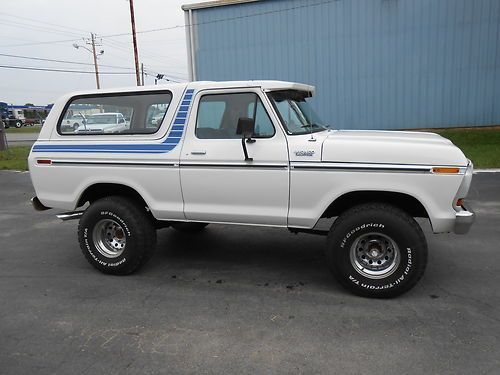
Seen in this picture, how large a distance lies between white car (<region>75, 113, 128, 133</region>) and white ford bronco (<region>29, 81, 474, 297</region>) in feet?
0.07

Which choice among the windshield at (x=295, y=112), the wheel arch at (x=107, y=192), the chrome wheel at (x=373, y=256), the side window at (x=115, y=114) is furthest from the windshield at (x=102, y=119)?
the chrome wheel at (x=373, y=256)

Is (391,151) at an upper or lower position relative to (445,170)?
upper

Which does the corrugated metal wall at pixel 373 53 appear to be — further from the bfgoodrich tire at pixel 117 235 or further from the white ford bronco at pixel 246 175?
the bfgoodrich tire at pixel 117 235

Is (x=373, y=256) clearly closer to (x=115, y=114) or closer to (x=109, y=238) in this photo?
(x=109, y=238)

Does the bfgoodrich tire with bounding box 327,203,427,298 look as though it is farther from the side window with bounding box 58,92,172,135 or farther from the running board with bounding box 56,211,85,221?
the running board with bounding box 56,211,85,221

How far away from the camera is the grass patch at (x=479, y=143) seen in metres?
11.1

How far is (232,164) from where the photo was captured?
4.23 m

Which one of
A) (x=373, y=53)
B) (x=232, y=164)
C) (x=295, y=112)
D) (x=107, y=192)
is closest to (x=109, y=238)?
(x=107, y=192)

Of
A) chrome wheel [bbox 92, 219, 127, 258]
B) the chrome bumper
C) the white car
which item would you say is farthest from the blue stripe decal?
the chrome bumper

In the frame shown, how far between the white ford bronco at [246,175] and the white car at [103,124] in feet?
0.07

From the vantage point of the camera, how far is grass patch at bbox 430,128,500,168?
36.4 ft

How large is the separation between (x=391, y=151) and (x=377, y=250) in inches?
36.8

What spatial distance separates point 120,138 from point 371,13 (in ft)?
44.1

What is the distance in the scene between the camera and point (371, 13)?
50.9 ft
